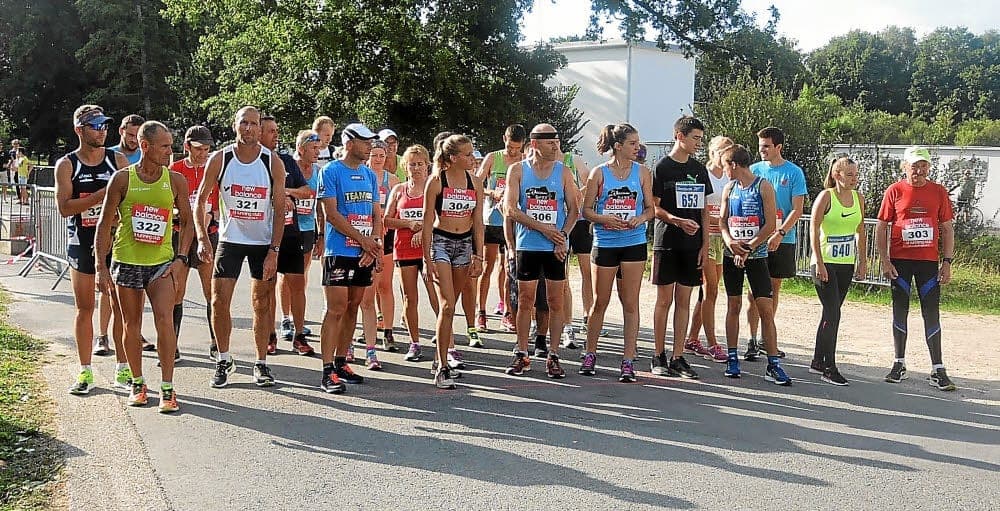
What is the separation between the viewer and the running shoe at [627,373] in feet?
26.5

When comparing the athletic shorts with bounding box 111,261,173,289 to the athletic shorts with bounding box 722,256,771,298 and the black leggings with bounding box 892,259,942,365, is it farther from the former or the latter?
the black leggings with bounding box 892,259,942,365

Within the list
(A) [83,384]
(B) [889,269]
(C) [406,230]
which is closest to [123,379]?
(A) [83,384]

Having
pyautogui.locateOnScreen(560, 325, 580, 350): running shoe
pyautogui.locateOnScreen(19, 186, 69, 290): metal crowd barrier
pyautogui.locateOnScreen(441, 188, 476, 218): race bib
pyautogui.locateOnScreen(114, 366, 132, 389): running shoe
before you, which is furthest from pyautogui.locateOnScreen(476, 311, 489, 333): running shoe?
pyautogui.locateOnScreen(19, 186, 69, 290): metal crowd barrier

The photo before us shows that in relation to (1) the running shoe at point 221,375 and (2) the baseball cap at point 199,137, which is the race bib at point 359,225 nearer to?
(1) the running shoe at point 221,375

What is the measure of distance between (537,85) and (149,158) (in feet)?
82.7

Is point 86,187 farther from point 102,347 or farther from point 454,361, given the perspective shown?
point 454,361

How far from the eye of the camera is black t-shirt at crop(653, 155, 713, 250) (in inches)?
320

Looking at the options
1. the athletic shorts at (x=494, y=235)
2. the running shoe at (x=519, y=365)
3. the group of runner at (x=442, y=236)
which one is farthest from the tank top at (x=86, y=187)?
the athletic shorts at (x=494, y=235)

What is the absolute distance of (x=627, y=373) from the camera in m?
8.08

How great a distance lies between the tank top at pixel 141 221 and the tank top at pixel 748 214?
15.0ft

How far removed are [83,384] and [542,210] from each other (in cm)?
377

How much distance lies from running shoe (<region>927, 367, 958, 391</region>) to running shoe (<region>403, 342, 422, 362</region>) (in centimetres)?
447

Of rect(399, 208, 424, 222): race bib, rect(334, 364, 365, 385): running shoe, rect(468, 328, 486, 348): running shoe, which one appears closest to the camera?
rect(334, 364, 365, 385): running shoe

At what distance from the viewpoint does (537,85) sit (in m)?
31.1
